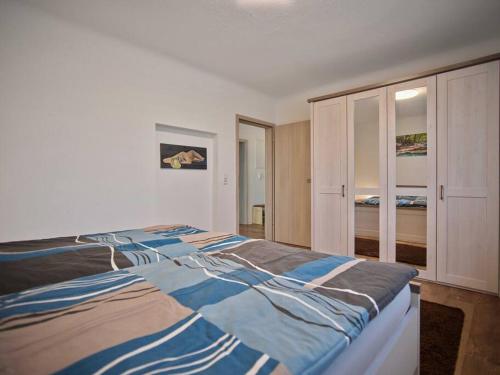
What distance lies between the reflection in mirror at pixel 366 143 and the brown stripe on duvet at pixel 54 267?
9.58 ft

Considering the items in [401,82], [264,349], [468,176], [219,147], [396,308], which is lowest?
[396,308]

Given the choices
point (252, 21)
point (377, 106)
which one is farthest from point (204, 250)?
point (377, 106)

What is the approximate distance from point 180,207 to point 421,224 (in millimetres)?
2891

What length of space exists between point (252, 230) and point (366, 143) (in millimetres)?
3197

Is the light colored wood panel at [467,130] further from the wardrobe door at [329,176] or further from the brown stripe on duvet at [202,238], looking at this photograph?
the brown stripe on duvet at [202,238]

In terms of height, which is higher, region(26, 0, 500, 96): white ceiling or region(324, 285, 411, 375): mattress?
region(26, 0, 500, 96): white ceiling

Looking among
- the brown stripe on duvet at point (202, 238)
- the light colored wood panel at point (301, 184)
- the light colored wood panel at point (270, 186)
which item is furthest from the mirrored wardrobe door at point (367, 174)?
the brown stripe on duvet at point (202, 238)

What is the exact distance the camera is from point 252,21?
2436 millimetres

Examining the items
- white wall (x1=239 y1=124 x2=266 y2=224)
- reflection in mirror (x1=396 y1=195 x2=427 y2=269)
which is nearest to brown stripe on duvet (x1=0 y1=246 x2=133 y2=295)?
reflection in mirror (x1=396 y1=195 x2=427 y2=269)

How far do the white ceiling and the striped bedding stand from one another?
6.94ft

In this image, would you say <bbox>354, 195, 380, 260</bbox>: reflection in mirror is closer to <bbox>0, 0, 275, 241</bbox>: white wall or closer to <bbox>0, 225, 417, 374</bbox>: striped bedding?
<bbox>0, 225, 417, 374</bbox>: striped bedding

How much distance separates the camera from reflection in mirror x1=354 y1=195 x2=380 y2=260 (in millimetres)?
3230

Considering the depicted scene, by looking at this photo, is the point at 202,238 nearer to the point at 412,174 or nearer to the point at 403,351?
the point at 403,351

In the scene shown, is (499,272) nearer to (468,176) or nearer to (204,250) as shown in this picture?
(468,176)
